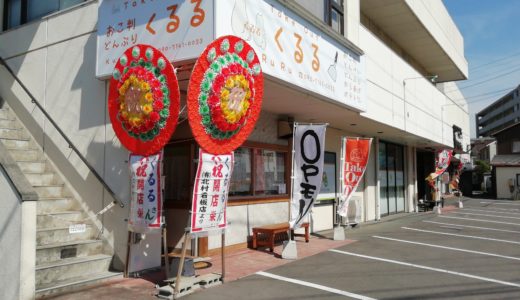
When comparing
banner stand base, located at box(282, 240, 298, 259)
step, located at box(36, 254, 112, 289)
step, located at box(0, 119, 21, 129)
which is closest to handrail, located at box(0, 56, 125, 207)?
step, located at box(0, 119, 21, 129)

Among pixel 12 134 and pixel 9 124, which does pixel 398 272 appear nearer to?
pixel 12 134

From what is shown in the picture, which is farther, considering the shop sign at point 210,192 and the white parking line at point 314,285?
the white parking line at point 314,285

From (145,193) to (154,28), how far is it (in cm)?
251

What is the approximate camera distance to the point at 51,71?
321 inches

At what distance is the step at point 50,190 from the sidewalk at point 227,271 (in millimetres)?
2184

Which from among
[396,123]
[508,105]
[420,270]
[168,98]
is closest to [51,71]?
[168,98]

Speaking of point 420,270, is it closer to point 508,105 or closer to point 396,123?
point 396,123

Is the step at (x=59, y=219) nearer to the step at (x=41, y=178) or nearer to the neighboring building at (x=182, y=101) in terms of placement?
the neighboring building at (x=182, y=101)

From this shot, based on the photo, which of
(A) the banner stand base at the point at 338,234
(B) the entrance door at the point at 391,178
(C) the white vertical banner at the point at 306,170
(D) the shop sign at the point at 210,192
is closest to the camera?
(D) the shop sign at the point at 210,192

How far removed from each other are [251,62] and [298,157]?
2832mm

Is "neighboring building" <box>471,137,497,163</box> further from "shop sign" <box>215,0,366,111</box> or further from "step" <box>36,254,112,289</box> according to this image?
"step" <box>36,254,112,289</box>

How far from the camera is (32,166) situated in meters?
7.76

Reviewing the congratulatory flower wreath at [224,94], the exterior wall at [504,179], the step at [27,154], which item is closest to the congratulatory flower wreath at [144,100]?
the congratulatory flower wreath at [224,94]

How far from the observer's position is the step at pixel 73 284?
5457 millimetres
